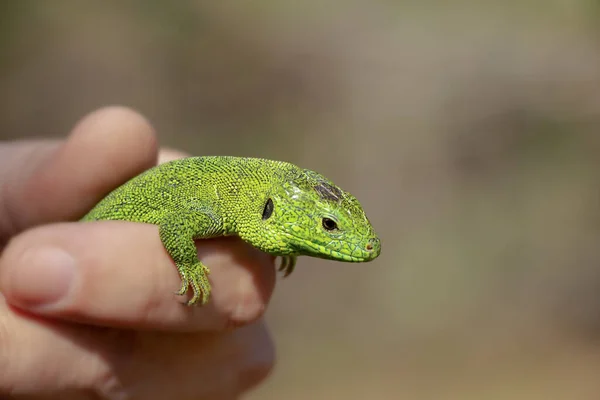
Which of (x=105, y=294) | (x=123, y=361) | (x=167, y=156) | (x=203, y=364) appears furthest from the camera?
(x=167, y=156)

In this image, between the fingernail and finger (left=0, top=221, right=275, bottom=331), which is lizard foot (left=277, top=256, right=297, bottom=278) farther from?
the fingernail

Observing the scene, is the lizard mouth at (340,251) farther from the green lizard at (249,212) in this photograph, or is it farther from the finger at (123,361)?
the finger at (123,361)

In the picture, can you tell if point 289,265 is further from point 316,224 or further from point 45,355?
point 45,355

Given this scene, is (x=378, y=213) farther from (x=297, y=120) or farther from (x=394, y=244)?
(x=297, y=120)

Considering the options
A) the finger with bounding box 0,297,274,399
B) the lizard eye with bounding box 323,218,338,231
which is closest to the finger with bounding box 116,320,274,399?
the finger with bounding box 0,297,274,399

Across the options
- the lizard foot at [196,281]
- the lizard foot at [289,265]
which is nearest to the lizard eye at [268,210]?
the lizard foot at [196,281]

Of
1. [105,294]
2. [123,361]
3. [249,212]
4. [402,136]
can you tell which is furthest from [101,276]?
[402,136]
